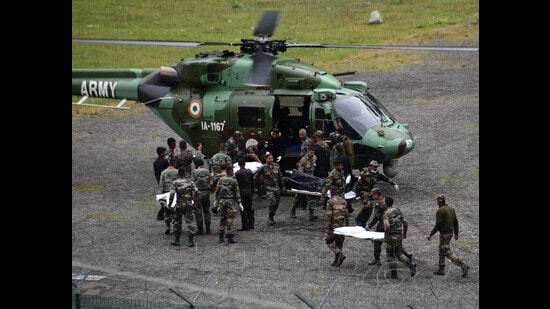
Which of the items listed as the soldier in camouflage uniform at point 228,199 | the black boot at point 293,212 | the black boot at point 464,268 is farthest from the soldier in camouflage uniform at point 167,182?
the black boot at point 464,268

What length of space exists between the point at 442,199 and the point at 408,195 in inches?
218

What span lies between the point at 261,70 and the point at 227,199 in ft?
13.1

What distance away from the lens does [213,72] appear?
21.3 m

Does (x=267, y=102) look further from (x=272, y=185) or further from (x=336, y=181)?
(x=336, y=181)

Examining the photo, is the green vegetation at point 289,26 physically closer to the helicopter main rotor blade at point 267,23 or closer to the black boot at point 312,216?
the helicopter main rotor blade at point 267,23

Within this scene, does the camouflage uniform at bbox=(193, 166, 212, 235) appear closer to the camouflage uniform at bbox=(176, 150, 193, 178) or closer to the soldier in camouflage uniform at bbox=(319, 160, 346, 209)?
the camouflage uniform at bbox=(176, 150, 193, 178)

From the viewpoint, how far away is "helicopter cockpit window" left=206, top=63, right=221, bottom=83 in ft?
69.9

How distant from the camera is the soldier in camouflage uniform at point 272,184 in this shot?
1850 centimetres

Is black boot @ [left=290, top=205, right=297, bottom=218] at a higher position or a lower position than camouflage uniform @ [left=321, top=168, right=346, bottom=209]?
lower

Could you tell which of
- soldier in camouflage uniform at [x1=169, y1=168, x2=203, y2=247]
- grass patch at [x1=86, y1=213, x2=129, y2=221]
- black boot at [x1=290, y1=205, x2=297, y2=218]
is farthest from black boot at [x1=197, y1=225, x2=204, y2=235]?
grass patch at [x1=86, y1=213, x2=129, y2=221]

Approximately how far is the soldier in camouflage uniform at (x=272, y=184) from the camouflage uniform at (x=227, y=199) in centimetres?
120

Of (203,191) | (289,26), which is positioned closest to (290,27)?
(289,26)

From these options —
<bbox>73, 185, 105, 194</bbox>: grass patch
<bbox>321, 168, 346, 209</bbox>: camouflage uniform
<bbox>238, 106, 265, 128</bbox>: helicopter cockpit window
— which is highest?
<bbox>238, 106, 265, 128</bbox>: helicopter cockpit window

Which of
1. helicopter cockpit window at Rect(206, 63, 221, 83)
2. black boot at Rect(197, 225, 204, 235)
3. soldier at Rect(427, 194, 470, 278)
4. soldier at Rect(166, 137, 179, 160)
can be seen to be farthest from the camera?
helicopter cockpit window at Rect(206, 63, 221, 83)
